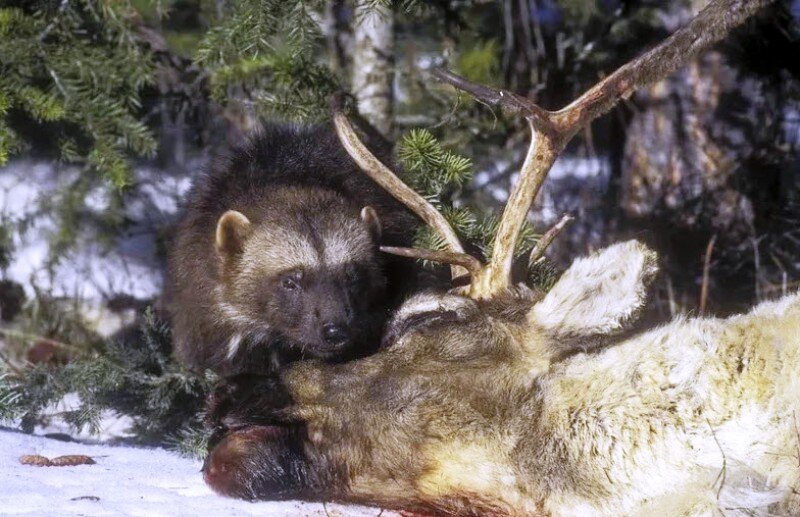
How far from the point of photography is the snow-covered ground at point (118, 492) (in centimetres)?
283

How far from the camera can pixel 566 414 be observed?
2855 mm

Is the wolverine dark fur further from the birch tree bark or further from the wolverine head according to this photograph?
the birch tree bark

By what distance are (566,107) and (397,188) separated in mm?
865

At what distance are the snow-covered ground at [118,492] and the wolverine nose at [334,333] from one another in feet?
2.58

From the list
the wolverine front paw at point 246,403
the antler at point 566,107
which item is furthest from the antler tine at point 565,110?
the wolverine front paw at point 246,403

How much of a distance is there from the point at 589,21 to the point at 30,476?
5.76m

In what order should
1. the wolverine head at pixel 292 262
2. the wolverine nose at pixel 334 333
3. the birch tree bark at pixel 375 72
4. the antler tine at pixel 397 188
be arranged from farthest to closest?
the birch tree bark at pixel 375 72 → the wolverine head at pixel 292 262 → the wolverine nose at pixel 334 333 → the antler tine at pixel 397 188

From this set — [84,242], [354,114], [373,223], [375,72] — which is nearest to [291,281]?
[373,223]

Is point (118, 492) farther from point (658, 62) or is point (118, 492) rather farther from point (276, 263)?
point (658, 62)

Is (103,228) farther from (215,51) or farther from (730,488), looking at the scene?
(730,488)

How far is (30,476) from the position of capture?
320 centimetres

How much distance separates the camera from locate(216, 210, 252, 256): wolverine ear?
4645 mm

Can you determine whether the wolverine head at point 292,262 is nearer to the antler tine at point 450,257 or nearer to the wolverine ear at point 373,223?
the wolverine ear at point 373,223

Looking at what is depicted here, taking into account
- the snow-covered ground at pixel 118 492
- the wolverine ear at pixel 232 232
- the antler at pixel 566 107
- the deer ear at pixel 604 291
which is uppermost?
the antler at pixel 566 107
